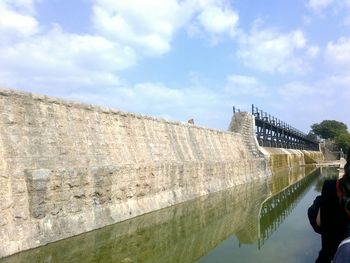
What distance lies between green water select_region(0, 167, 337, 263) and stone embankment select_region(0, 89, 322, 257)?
449 mm

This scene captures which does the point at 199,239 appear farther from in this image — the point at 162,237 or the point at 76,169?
the point at 76,169

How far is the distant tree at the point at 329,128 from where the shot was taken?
108m

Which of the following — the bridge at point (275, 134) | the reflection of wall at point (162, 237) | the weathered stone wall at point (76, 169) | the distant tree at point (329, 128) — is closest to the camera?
the reflection of wall at point (162, 237)

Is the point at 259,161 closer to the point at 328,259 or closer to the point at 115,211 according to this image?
the point at 115,211

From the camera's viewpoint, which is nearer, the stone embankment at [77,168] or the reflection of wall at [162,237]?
the reflection of wall at [162,237]

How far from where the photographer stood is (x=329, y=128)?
4284 inches

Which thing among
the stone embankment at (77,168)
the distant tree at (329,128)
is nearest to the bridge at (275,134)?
the stone embankment at (77,168)

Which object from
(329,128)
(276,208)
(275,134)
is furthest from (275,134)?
(329,128)

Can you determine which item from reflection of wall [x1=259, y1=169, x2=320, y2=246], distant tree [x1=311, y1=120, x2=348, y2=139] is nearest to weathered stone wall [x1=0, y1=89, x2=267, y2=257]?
reflection of wall [x1=259, y1=169, x2=320, y2=246]

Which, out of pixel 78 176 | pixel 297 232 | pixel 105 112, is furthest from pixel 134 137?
pixel 297 232

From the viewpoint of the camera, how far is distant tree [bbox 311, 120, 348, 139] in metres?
108

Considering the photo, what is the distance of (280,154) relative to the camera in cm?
4062

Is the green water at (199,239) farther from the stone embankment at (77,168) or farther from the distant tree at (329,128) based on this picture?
the distant tree at (329,128)

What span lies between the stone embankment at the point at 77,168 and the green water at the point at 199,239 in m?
0.45
